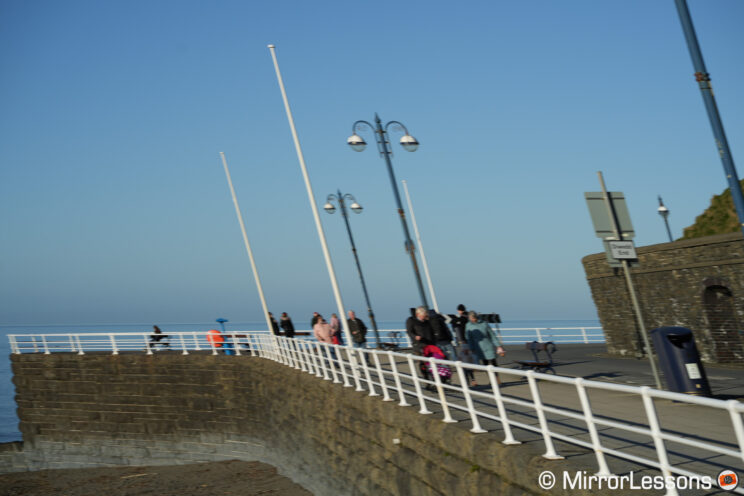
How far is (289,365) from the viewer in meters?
21.0

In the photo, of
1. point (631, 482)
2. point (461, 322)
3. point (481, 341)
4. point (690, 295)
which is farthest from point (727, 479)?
point (690, 295)

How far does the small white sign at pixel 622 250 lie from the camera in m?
12.2

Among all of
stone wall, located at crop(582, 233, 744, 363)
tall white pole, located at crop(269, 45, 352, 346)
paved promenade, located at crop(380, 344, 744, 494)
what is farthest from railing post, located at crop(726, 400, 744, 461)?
stone wall, located at crop(582, 233, 744, 363)

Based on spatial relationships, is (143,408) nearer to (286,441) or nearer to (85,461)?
(85,461)

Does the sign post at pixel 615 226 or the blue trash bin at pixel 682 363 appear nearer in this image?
the blue trash bin at pixel 682 363

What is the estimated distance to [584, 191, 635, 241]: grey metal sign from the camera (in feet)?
40.8

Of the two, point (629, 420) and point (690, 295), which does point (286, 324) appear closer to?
point (690, 295)

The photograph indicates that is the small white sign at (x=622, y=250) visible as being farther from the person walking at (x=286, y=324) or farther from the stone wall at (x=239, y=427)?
the person walking at (x=286, y=324)

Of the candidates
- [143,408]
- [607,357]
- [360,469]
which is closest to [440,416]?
[360,469]

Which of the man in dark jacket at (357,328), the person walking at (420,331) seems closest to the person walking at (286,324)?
the man in dark jacket at (357,328)

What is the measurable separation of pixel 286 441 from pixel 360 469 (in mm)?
8269

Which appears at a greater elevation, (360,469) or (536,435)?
(536,435)

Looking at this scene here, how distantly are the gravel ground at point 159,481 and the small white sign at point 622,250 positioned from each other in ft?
36.7

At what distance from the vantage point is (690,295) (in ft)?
66.4
